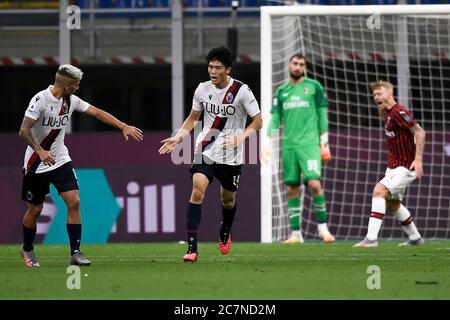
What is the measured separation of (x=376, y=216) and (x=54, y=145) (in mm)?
3993

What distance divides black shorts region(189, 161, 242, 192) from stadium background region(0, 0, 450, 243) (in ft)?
13.4

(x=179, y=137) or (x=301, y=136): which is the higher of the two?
(x=301, y=136)

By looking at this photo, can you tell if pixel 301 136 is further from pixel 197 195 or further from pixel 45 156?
pixel 45 156

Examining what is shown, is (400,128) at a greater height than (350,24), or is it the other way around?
(350,24)

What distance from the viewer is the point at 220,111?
11.0 metres

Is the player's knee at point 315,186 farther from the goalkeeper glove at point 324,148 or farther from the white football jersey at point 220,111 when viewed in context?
the white football jersey at point 220,111

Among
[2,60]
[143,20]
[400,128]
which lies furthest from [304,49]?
[2,60]

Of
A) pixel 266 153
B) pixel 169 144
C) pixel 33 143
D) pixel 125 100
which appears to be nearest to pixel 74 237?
pixel 33 143

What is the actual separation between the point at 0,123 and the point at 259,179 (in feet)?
24.9

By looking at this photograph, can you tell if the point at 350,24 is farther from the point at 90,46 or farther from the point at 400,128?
the point at 90,46

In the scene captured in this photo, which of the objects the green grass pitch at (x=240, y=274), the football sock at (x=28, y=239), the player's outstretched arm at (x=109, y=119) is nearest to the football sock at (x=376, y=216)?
the green grass pitch at (x=240, y=274)
